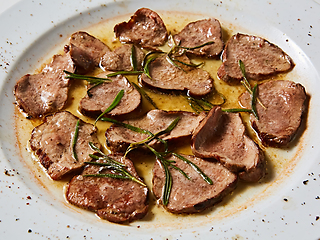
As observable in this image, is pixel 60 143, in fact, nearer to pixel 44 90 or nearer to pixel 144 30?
pixel 44 90

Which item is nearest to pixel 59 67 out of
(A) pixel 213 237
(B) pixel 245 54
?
(B) pixel 245 54

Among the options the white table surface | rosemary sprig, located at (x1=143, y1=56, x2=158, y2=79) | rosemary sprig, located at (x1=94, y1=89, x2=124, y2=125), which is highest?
the white table surface

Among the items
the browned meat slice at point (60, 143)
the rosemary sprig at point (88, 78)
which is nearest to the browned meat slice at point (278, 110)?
the rosemary sprig at point (88, 78)

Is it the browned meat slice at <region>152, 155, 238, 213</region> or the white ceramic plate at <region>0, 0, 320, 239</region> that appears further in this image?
the browned meat slice at <region>152, 155, 238, 213</region>

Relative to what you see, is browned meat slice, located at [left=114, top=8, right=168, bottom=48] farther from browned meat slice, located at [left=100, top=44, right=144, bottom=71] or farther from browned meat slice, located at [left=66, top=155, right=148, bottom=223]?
browned meat slice, located at [left=66, top=155, right=148, bottom=223]

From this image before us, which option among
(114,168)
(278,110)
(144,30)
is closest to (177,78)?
(144,30)

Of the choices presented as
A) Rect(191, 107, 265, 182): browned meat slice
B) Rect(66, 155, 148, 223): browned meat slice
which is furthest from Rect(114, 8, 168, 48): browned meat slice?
Rect(66, 155, 148, 223): browned meat slice
